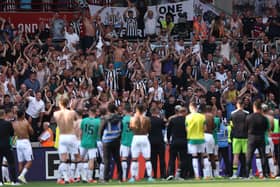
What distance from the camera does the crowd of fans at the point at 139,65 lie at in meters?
36.2

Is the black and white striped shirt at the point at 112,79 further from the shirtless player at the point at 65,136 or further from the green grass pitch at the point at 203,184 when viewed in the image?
the green grass pitch at the point at 203,184

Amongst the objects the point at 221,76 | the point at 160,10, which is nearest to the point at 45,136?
the point at 221,76

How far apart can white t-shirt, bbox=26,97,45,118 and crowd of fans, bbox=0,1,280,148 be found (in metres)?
0.03

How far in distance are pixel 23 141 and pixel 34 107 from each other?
4148 mm

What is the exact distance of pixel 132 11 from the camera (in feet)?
135

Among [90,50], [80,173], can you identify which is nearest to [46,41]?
[90,50]

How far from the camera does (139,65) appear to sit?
1508 inches

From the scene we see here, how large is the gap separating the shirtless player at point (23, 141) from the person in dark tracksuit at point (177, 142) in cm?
396

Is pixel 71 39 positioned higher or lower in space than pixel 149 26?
lower

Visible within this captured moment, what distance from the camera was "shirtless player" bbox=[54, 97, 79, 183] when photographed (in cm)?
3077

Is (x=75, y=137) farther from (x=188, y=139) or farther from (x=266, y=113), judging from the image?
(x=266, y=113)

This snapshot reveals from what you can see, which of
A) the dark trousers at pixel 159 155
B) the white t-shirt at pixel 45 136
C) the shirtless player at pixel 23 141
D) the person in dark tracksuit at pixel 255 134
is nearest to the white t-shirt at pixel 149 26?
the white t-shirt at pixel 45 136

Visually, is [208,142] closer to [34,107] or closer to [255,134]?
[255,134]

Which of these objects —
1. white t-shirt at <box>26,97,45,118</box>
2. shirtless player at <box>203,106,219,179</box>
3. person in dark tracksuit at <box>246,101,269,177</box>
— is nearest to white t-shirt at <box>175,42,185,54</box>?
white t-shirt at <box>26,97,45,118</box>
